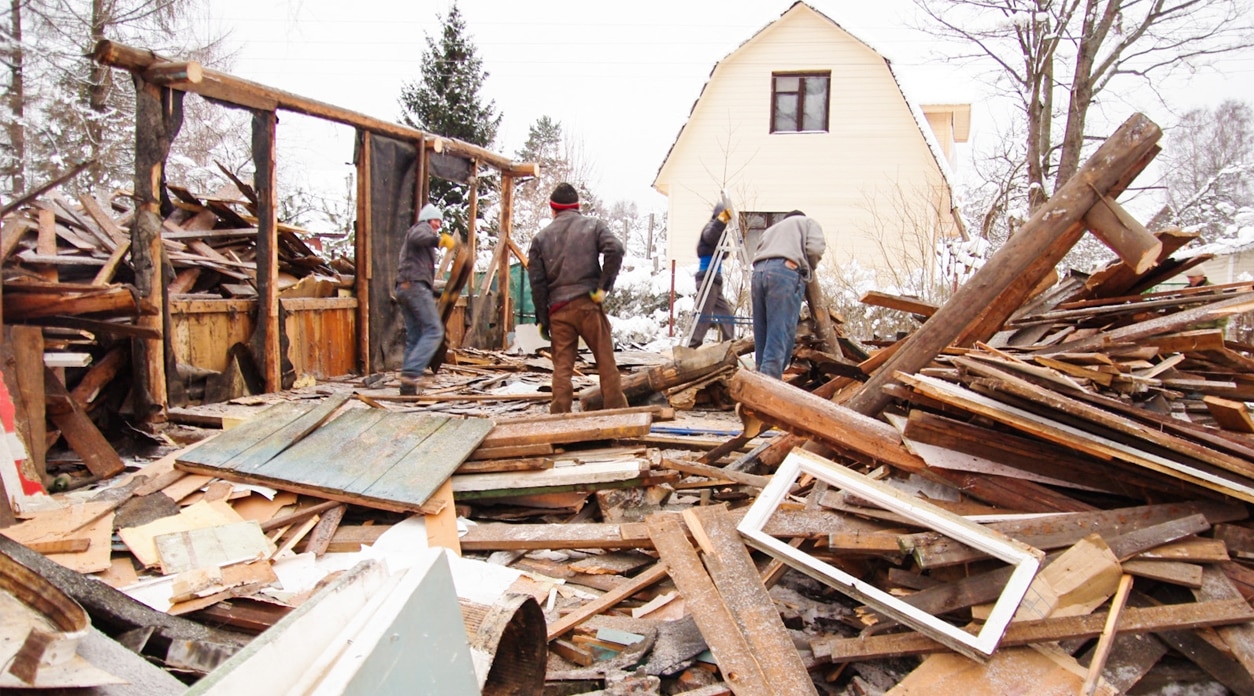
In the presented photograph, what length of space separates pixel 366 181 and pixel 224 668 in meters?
8.86

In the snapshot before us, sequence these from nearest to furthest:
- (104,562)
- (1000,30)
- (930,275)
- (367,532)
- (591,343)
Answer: (104,562), (367,532), (591,343), (930,275), (1000,30)

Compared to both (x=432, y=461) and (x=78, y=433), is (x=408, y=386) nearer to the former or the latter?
(x=78, y=433)

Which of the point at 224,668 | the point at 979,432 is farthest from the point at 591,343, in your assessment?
the point at 224,668

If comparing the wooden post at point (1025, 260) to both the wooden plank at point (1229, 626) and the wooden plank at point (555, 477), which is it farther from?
the wooden plank at point (1229, 626)

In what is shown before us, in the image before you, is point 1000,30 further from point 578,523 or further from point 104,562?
point 104,562

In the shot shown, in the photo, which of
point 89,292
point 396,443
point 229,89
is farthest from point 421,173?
point 396,443

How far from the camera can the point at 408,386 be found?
26.1 feet

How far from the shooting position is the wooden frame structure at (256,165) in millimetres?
6586

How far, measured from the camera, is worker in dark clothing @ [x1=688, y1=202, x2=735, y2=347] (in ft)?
32.5

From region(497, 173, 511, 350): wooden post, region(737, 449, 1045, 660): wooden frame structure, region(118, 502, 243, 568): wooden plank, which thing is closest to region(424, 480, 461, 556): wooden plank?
region(118, 502, 243, 568): wooden plank

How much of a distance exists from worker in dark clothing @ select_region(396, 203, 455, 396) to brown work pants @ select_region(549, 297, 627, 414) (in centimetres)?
206

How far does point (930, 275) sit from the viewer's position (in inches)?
539

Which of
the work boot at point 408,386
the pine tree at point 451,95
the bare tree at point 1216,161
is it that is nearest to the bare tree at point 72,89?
the pine tree at point 451,95

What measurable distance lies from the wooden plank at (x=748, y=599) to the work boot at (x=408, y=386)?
493 cm
